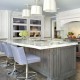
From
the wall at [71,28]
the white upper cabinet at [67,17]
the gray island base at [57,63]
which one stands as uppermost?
the white upper cabinet at [67,17]

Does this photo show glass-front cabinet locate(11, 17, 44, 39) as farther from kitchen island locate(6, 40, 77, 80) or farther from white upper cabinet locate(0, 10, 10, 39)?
kitchen island locate(6, 40, 77, 80)

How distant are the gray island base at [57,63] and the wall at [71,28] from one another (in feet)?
12.2

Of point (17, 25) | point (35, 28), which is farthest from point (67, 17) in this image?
point (17, 25)

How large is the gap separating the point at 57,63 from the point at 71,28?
15.1 ft

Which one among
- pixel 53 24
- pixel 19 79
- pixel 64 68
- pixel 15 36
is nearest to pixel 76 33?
pixel 53 24

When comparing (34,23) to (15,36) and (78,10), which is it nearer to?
(15,36)

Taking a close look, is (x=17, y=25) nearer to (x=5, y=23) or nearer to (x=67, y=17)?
(x=5, y=23)

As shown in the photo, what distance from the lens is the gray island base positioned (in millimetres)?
3314

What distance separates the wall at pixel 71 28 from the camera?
7.20 metres

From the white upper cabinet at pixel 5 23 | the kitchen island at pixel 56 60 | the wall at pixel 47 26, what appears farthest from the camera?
the wall at pixel 47 26

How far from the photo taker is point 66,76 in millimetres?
3611

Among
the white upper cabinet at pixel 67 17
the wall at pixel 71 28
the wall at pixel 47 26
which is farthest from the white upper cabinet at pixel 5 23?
the wall at pixel 71 28

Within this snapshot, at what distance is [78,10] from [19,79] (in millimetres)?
4545

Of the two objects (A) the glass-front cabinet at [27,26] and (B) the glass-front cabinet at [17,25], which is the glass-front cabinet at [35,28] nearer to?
(A) the glass-front cabinet at [27,26]
